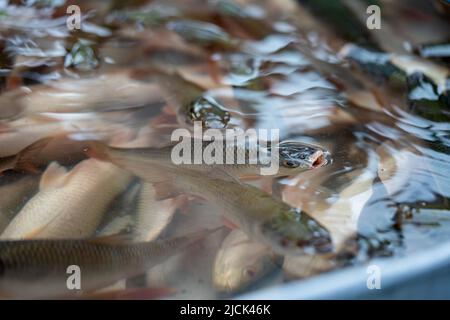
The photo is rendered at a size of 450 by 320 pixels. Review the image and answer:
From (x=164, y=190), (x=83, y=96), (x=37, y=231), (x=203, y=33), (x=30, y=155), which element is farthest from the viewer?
(x=203, y=33)

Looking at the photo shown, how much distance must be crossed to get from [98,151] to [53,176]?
0.42 ft

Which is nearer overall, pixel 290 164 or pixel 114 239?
pixel 114 239

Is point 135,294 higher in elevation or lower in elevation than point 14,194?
lower

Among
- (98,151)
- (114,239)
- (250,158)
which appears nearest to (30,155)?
(98,151)

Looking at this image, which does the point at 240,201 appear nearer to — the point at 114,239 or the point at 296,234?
the point at 296,234

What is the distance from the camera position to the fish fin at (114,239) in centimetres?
106

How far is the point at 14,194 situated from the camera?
1282mm

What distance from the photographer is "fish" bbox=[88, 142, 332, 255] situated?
3.49ft

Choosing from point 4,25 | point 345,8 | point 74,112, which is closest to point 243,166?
point 74,112

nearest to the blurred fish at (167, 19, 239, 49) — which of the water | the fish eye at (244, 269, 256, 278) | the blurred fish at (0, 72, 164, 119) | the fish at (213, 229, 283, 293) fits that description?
the water

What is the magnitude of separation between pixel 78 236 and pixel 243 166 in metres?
0.44

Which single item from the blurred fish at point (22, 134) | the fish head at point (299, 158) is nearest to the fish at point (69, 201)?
the blurred fish at point (22, 134)

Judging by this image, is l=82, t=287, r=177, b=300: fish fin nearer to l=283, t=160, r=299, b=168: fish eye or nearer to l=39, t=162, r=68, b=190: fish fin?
l=39, t=162, r=68, b=190: fish fin

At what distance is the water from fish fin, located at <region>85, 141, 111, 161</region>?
30 millimetres
